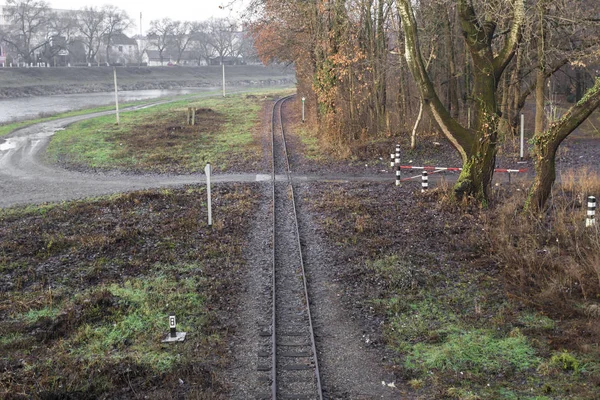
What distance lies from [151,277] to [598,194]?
12.0 meters

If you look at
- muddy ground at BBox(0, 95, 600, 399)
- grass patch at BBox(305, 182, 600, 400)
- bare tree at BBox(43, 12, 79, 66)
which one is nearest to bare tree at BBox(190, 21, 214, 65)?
bare tree at BBox(43, 12, 79, 66)

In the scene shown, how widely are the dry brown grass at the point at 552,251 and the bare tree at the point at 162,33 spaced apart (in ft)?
386

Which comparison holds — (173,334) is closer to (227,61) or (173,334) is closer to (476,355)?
(476,355)

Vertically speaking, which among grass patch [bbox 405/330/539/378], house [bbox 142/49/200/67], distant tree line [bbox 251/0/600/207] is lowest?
grass patch [bbox 405/330/539/378]

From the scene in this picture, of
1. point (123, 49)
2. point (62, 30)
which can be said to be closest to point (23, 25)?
point (62, 30)

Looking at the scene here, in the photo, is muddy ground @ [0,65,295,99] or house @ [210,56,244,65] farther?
house @ [210,56,244,65]

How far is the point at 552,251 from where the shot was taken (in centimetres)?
1227

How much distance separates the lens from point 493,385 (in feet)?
25.4

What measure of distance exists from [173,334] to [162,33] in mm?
129365

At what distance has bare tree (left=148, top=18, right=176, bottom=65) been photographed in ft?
416

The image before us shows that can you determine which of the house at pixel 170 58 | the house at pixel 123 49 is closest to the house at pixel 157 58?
the house at pixel 170 58

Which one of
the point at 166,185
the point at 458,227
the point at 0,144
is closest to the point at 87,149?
the point at 0,144

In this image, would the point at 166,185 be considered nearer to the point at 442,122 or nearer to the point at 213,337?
the point at 442,122

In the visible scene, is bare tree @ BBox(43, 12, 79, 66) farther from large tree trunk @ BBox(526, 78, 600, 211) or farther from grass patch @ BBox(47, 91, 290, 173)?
large tree trunk @ BBox(526, 78, 600, 211)
